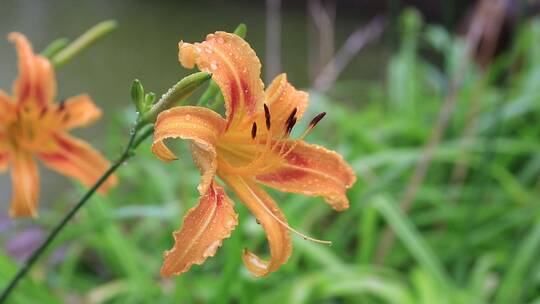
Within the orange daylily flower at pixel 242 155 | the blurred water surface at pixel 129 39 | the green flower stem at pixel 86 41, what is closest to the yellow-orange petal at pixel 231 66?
the orange daylily flower at pixel 242 155

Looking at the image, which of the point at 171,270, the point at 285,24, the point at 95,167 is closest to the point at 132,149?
the point at 171,270

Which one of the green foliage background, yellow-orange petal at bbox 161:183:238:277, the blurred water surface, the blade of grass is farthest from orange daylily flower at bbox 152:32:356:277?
the blurred water surface

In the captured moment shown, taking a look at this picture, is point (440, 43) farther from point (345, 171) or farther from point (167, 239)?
point (345, 171)

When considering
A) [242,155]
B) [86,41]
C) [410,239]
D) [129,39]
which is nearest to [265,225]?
[242,155]

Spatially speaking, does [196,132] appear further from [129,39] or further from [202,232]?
[129,39]

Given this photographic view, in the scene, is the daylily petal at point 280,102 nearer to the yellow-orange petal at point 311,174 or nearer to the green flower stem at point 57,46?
the yellow-orange petal at point 311,174

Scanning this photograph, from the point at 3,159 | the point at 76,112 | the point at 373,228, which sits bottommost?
the point at 3,159
